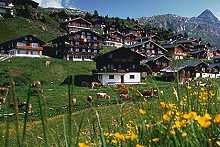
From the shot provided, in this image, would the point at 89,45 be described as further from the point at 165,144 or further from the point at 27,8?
the point at 165,144

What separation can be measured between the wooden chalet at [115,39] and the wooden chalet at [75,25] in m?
6.94

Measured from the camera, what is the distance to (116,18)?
167375 millimetres

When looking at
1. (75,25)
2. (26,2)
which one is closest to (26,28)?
(26,2)

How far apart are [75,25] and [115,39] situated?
13.4 m

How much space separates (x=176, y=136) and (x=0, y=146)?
3.49ft

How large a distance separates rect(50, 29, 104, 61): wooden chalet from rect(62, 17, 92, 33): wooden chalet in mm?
22340

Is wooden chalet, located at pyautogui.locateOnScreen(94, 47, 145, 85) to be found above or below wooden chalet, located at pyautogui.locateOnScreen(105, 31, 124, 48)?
below

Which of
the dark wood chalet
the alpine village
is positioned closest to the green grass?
the alpine village

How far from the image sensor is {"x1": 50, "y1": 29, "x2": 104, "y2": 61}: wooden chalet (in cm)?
9975

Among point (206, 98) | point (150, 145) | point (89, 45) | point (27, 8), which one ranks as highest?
point (27, 8)

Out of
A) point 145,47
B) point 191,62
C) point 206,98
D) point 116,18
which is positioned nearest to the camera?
point 206,98

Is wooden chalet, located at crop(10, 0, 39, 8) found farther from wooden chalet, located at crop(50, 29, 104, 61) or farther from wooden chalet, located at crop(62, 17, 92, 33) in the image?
wooden chalet, located at crop(50, 29, 104, 61)

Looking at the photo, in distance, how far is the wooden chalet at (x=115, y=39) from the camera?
134 metres

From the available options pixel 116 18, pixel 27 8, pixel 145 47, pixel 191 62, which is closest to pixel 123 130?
pixel 191 62
